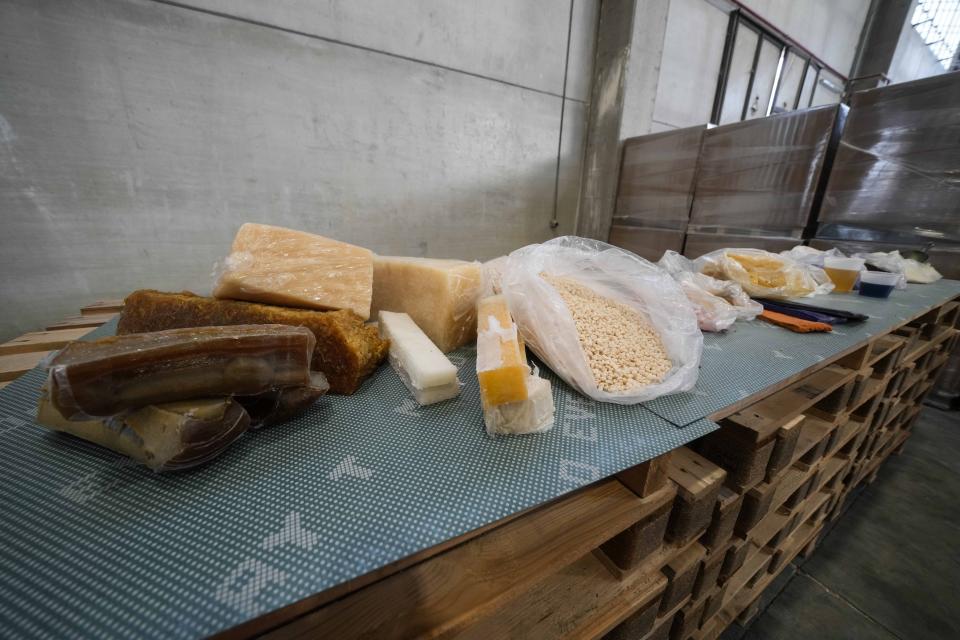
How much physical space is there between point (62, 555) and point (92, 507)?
9 cm

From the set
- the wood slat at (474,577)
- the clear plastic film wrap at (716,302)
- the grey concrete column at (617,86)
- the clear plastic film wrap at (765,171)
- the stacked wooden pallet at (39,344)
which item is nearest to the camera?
the wood slat at (474,577)

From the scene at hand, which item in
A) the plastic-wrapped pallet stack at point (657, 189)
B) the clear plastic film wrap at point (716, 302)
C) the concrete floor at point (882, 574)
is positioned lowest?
the concrete floor at point (882, 574)

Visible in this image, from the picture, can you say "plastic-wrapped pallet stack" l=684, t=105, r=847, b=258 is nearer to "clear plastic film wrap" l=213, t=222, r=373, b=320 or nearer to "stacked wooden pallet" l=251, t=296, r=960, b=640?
"stacked wooden pallet" l=251, t=296, r=960, b=640

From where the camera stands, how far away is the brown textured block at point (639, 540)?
2.43 ft

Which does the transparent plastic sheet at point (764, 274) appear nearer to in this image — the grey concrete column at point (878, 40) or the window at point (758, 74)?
the window at point (758, 74)

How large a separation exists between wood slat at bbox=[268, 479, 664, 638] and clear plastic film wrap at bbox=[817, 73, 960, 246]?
12.2ft

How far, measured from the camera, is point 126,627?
1.21ft

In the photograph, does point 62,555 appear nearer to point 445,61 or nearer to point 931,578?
point 931,578

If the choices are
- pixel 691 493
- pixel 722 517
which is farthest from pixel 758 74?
pixel 691 493

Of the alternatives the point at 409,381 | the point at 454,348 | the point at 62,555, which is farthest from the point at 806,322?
the point at 62,555

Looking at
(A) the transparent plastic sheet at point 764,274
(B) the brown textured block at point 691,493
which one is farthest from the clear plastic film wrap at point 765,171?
(B) the brown textured block at point 691,493

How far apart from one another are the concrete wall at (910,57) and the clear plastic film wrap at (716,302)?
27.7 ft

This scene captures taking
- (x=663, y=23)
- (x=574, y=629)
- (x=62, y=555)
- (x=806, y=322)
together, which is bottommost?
(x=574, y=629)

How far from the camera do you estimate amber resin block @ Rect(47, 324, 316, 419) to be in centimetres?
49
